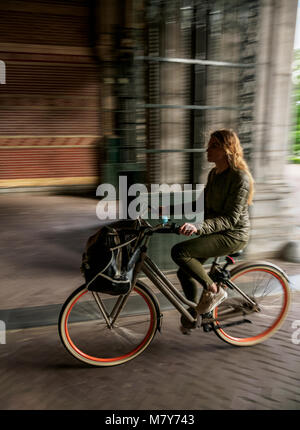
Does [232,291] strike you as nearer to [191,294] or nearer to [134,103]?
[191,294]

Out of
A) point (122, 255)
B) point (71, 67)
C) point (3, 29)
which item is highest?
point (3, 29)

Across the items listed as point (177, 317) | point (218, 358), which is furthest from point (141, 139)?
point (218, 358)

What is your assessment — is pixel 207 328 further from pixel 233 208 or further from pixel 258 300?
pixel 233 208

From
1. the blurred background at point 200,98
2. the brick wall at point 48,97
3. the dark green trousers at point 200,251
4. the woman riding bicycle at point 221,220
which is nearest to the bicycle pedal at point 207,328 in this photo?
the woman riding bicycle at point 221,220

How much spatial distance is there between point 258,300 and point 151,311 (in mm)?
945

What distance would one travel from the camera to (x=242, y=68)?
16.9 feet

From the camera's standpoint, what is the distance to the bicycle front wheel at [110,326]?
2902 millimetres

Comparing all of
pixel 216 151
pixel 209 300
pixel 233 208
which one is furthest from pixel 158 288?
Result: pixel 216 151

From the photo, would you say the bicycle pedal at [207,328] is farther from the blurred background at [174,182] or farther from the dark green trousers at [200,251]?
the dark green trousers at [200,251]

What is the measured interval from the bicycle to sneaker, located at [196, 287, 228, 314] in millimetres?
80

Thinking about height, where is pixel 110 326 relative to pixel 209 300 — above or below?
below

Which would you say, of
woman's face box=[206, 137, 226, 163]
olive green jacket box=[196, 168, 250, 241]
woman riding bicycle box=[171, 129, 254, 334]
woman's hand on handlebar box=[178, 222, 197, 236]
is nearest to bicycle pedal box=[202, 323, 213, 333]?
woman riding bicycle box=[171, 129, 254, 334]

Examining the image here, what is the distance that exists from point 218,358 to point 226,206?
1.27 m

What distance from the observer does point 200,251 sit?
9.75 ft
